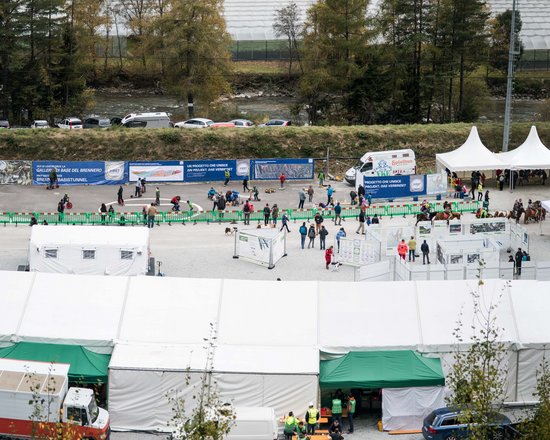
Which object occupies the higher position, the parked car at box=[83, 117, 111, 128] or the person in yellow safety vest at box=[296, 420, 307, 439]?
the parked car at box=[83, 117, 111, 128]

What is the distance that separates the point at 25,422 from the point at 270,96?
217 ft

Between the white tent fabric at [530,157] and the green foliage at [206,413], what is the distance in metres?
29.9

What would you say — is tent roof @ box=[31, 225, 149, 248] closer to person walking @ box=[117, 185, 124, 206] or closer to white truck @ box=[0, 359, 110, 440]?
white truck @ box=[0, 359, 110, 440]

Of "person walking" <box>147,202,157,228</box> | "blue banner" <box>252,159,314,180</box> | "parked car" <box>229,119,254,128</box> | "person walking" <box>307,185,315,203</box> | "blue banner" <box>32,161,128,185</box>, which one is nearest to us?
"person walking" <box>147,202,157,228</box>

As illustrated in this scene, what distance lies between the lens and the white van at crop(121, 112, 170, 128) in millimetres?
75438

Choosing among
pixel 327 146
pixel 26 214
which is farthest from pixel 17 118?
pixel 26 214

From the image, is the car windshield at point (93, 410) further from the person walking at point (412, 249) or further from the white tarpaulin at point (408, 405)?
the person walking at point (412, 249)

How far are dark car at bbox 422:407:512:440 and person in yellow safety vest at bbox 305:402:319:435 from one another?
2.81 meters

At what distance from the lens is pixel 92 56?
91.6 m

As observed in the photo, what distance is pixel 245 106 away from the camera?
91.6 meters

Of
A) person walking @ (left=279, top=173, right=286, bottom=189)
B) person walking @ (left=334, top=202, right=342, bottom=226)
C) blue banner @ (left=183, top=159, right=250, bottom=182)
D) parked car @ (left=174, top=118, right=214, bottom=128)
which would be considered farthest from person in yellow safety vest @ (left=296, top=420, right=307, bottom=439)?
parked car @ (left=174, top=118, right=214, bottom=128)

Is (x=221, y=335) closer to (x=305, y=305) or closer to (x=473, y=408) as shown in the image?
(x=305, y=305)

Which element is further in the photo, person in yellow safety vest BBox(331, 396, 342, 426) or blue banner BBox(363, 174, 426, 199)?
blue banner BBox(363, 174, 426, 199)

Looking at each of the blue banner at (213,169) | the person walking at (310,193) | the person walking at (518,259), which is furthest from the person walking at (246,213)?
the person walking at (518,259)
